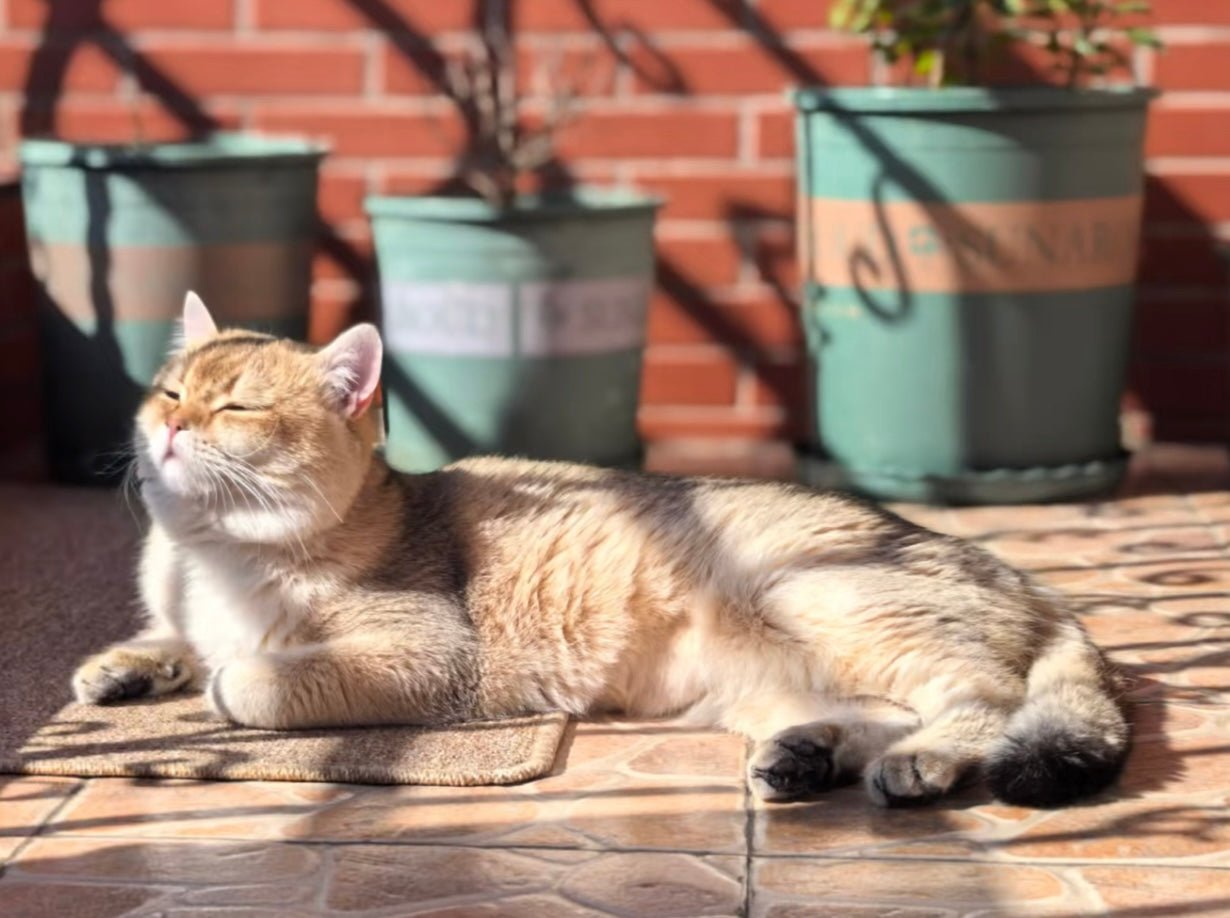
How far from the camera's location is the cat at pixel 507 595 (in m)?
3.09

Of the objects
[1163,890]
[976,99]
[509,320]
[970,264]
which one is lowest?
[1163,890]

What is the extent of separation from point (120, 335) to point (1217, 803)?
10.6 feet

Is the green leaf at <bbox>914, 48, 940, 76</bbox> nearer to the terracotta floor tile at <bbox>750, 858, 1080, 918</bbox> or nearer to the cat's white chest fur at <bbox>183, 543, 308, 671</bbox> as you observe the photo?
the cat's white chest fur at <bbox>183, 543, 308, 671</bbox>

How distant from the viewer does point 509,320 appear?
15.6 ft

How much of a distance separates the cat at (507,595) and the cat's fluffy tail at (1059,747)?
0.28ft

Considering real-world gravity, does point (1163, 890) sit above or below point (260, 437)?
below

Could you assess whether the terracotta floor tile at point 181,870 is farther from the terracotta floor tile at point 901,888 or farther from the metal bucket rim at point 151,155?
the metal bucket rim at point 151,155

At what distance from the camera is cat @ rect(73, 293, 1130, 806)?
10.1 feet

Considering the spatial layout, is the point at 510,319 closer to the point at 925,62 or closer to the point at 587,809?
the point at 925,62

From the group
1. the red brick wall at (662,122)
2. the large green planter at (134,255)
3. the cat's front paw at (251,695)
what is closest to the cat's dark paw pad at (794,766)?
the cat's front paw at (251,695)

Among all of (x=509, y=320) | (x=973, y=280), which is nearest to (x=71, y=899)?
(x=509, y=320)

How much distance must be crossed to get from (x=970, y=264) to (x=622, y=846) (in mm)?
2466

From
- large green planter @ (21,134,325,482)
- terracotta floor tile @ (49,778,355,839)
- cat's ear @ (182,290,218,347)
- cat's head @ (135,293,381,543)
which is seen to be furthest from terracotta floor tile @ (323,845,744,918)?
large green planter @ (21,134,325,482)

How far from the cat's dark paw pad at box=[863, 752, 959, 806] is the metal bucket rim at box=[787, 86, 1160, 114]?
2.29 m
